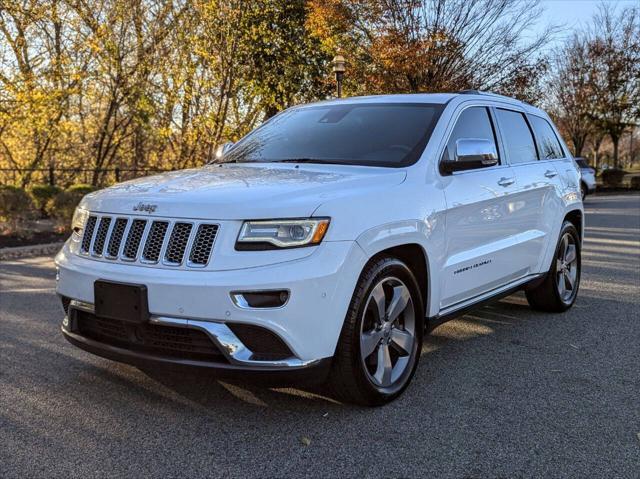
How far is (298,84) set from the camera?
21.5 meters

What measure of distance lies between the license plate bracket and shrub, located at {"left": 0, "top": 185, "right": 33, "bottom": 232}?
8.86 meters

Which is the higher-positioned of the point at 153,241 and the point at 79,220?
the point at 79,220

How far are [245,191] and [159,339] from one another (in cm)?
86

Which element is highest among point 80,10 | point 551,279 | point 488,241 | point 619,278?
point 80,10

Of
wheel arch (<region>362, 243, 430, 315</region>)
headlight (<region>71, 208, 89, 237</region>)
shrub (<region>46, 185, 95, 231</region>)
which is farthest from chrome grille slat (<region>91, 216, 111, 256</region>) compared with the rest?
shrub (<region>46, 185, 95, 231</region>)

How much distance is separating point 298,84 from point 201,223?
1914 cm

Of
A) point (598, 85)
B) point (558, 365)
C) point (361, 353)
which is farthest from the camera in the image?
point (598, 85)

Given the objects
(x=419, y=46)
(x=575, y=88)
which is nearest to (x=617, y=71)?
(x=575, y=88)

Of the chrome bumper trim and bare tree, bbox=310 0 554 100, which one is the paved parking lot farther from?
bare tree, bbox=310 0 554 100

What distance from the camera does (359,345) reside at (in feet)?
11.0

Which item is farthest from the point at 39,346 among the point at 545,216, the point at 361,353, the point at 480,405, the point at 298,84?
the point at 298,84

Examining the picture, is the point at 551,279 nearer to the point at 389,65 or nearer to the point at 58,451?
the point at 58,451

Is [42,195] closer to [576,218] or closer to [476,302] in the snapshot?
[576,218]

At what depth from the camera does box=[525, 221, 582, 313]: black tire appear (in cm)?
571
